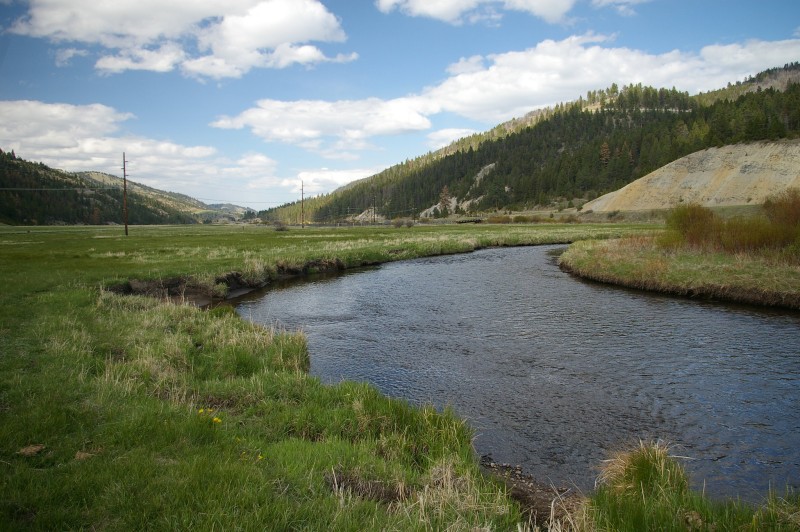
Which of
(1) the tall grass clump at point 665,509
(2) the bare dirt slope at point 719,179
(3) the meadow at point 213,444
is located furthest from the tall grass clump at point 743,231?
(2) the bare dirt slope at point 719,179

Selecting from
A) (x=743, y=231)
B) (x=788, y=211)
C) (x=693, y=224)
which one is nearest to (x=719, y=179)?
(x=693, y=224)

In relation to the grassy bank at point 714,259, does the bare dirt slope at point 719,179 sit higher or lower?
higher

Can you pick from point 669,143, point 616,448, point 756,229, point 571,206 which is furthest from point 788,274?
point 669,143

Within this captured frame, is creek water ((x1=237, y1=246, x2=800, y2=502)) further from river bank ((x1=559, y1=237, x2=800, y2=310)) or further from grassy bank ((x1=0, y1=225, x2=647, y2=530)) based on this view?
grassy bank ((x1=0, y1=225, x2=647, y2=530))

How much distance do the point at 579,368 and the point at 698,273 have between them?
59.2 feet

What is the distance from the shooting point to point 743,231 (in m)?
31.3

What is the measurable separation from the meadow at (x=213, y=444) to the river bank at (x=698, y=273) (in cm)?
2229

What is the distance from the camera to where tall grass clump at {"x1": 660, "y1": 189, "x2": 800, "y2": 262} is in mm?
28745

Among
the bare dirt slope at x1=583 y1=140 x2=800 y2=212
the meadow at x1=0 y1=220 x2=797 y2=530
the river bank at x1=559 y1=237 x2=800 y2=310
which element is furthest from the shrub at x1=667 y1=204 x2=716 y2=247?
the bare dirt slope at x1=583 y1=140 x2=800 y2=212

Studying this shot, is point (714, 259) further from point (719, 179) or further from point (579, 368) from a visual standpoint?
point (719, 179)

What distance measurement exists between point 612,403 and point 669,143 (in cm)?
16443

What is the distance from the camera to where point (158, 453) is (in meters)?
6.41

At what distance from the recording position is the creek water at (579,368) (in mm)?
9344

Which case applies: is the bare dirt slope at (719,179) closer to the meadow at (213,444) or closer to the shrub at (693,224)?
the shrub at (693,224)
